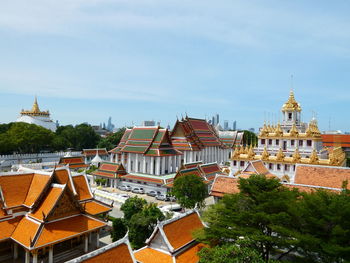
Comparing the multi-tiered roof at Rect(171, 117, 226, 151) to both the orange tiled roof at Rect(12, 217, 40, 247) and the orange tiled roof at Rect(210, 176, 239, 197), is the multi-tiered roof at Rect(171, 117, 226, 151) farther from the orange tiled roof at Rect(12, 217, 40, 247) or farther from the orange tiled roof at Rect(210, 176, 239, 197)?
the orange tiled roof at Rect(12, 217, 40, 247)

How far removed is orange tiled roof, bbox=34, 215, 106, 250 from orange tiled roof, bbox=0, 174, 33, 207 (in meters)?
2.98

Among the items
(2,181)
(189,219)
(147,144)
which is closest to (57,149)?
(147,144)

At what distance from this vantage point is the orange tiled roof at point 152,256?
11383 mm

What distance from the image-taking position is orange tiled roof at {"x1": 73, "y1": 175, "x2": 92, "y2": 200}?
707 inches

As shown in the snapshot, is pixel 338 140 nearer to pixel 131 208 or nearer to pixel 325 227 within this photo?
pixel 131 208

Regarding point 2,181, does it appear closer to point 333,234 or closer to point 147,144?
point 333,234

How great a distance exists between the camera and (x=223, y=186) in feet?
63.2

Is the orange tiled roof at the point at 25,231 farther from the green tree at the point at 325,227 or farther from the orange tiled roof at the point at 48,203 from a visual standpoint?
the green tree at the point at 325,227

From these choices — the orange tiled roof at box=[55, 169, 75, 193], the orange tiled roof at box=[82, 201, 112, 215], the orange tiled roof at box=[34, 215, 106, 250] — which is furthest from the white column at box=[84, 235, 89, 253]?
the orange tiled roof at box=[55, 169, 75, 193]

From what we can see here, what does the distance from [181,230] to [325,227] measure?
643 cm

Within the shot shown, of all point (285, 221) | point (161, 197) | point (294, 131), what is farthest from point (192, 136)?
point (285, 221)

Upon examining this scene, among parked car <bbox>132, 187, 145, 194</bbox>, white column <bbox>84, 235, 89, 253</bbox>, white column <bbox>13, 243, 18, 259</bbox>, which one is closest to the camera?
white column <bbox>13, 243, 18, 259</bbox>

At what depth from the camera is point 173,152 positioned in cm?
3688

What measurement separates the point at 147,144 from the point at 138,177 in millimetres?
5198
